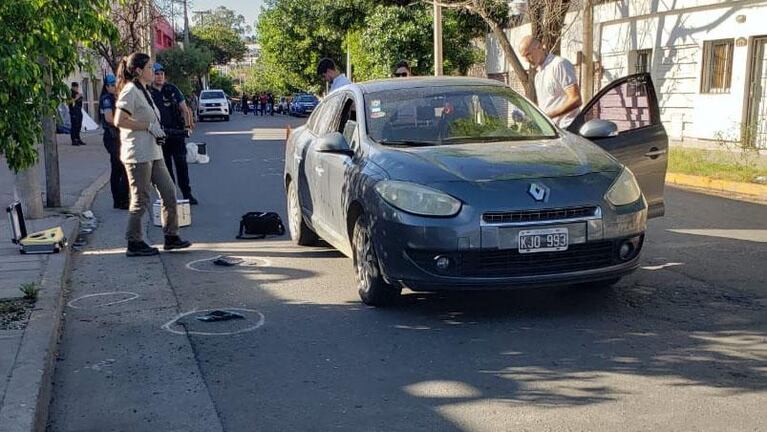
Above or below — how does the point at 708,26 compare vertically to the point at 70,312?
above

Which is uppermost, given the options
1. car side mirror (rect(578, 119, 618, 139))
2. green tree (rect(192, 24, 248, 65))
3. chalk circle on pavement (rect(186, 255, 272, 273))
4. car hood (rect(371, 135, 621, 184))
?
green tree (rect(192, 24, 248, 65))

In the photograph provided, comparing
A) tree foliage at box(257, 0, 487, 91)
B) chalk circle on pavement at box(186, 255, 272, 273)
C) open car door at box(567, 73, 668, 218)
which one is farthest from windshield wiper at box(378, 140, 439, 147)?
tree foliage at box(257, 0, 487, 91)

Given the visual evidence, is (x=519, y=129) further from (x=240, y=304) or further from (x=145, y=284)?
(x=145, y=284)

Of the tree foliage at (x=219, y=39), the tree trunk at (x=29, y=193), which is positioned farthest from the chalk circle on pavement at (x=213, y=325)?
the tree foliage at (x=219, y=39)

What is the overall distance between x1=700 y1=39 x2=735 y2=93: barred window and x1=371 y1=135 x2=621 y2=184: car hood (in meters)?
12.7

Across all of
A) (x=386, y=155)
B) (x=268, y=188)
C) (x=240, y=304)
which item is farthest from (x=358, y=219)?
(x=268, y=188)

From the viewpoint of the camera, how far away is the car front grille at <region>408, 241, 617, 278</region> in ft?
15.9

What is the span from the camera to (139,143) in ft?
23.7

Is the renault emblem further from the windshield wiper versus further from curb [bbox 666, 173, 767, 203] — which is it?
curb [bbox 666, 173, 767, 203]

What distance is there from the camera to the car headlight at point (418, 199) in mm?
4859

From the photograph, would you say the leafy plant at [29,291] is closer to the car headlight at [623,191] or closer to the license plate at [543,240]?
the license plate at [543,240]

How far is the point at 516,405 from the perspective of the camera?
12.6 ft

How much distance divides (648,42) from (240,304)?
1596 cm

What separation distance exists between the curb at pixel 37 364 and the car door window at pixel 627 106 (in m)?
4.61
